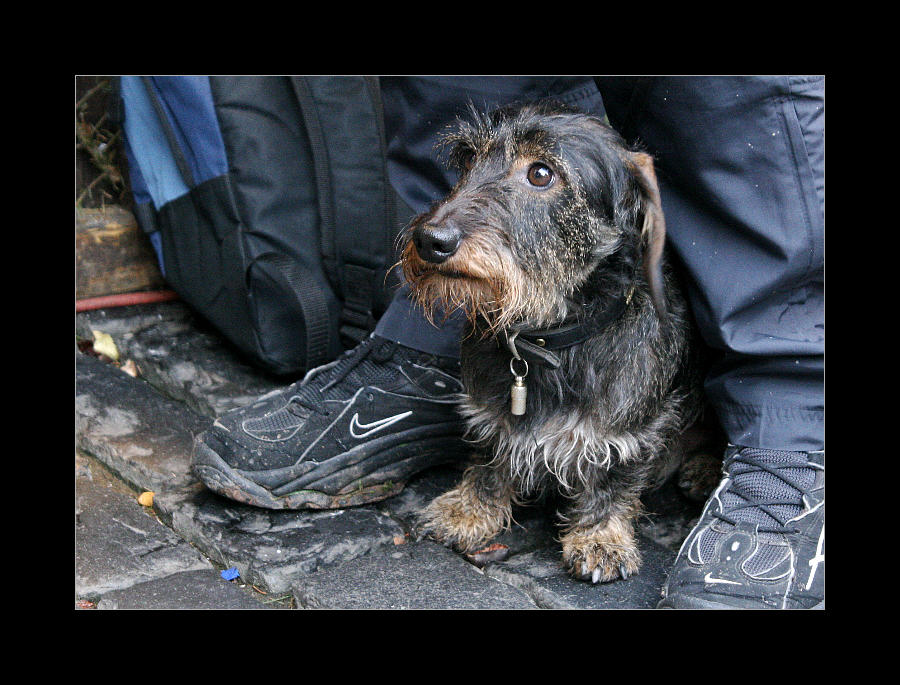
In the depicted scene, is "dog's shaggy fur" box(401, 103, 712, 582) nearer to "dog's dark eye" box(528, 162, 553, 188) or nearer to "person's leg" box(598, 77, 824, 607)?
"dog's dark eye" box(528, 162, 553, 188)

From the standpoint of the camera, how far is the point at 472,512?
9.55 feet

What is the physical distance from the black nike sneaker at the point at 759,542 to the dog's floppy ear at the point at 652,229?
65 cm

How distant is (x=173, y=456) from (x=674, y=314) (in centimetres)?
195

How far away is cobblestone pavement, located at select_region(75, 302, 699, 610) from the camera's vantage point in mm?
2549

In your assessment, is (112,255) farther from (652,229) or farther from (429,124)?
(652,229)

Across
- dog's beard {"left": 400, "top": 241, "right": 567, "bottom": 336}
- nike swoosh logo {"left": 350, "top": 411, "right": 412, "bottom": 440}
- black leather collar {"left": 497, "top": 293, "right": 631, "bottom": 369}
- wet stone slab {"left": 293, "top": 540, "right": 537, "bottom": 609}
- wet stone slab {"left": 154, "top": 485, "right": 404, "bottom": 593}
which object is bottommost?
wet stone slab {"left": 293, "top": 540, "right": 537, "bottom": 609}

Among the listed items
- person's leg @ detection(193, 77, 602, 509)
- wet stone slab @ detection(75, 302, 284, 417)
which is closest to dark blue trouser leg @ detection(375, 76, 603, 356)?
person's leg @ detection(193, 77, 602, 509)

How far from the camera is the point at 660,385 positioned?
8.83ft

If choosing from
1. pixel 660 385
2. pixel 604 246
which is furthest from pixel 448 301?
pixel 660 385

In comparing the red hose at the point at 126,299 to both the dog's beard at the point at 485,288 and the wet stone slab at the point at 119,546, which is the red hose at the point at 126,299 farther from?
the dog's beard at the point at 485,288

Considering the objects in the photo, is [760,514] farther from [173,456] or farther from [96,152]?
[96,152]

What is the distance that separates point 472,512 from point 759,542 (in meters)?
0.93

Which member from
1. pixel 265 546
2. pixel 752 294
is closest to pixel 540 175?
pixel 752 294

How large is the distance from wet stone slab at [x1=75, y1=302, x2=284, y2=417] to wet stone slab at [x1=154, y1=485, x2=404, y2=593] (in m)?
0.78
